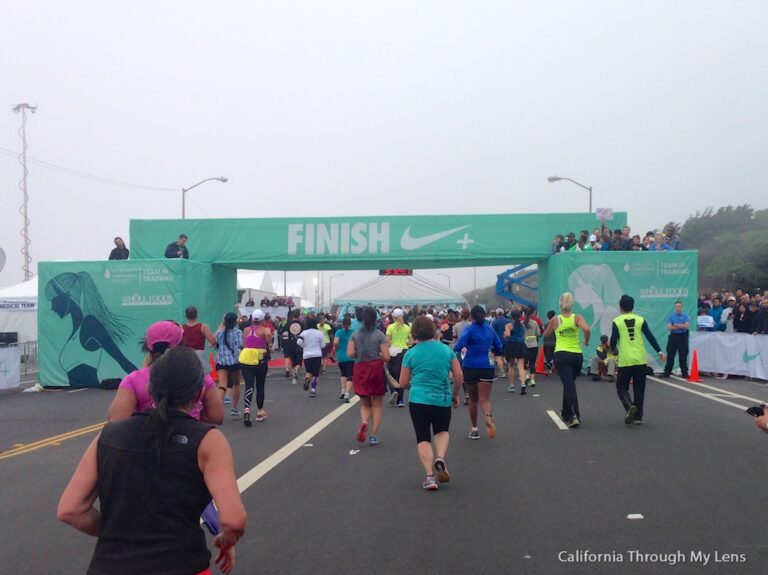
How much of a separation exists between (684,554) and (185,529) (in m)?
3.77

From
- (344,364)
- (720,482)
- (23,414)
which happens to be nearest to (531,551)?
(720,482)

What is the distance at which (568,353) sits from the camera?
11.1 meters

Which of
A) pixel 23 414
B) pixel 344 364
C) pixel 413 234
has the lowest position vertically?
pixel 23 414

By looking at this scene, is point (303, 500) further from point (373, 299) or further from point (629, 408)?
point (373, 299)

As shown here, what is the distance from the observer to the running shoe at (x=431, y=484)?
740 centimetres

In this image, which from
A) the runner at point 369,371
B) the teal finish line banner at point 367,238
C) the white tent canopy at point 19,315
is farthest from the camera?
the white tent canopy at point 19,315

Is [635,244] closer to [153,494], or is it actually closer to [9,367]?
[9,367]

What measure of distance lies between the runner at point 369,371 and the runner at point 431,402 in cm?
223

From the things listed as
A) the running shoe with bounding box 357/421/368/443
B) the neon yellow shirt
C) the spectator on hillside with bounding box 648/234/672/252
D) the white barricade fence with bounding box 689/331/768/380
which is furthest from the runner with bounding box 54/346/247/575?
the spectator on hillside with bounding box 648/234/672/252

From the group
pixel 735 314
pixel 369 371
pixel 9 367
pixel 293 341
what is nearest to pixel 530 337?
pixel 293 341

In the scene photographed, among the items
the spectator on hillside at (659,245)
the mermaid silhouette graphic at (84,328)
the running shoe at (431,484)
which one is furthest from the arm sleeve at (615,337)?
the mermaid silhouette graphic at (84,328)

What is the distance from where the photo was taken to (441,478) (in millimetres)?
7566


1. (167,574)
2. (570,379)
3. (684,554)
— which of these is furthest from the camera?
(570,379)

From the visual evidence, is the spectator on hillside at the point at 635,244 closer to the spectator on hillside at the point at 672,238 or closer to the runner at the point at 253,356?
the spectator on hillside at the point at 672,238
